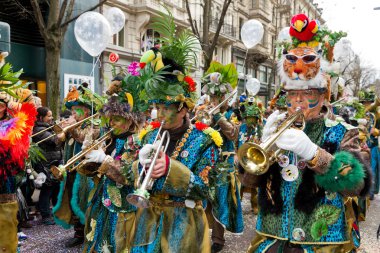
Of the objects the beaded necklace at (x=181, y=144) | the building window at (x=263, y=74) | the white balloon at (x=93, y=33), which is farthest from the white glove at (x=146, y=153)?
the building window at (x=263, y=74)

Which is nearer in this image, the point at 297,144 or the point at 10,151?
the point at 297,144

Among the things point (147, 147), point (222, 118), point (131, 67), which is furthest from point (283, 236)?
point (222, 118)

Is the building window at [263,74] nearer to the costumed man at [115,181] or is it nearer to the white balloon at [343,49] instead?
the white balloon at [343,49]

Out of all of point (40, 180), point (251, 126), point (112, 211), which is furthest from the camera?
point (251, 126)

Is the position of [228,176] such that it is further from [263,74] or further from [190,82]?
[263,74]

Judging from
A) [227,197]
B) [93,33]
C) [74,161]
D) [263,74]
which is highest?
[263,74]

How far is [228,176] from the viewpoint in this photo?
547 centimetres

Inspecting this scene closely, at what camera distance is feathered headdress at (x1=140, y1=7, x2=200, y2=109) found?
3.06 metres

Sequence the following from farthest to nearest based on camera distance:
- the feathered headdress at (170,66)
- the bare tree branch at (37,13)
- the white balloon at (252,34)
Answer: the white balloon at (252,34) < the bare tree branch at (37,13) < the feathered headdress at (170,66)

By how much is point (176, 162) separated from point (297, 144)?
3.05 ft

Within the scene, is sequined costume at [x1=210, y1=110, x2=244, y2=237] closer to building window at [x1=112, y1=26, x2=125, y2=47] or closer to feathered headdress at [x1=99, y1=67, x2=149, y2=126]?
feathered headdress at [x1=99, y1=67, x2=149, y2=126]

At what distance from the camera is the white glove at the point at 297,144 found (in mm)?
2412

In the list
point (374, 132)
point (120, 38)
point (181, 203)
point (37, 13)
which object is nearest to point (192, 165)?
point (181, 203)

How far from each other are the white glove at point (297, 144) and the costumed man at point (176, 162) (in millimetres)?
791
